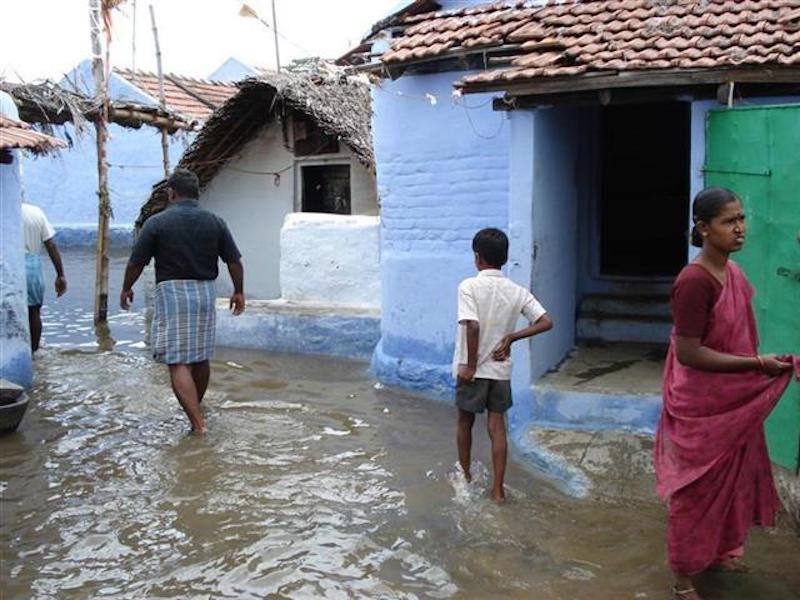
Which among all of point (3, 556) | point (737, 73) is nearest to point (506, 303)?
point (737, 73)

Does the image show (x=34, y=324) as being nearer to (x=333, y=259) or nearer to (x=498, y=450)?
(x=333, y=259)

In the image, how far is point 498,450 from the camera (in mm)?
5375

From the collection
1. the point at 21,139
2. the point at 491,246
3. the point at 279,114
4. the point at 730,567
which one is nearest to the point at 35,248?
the point at 21,139

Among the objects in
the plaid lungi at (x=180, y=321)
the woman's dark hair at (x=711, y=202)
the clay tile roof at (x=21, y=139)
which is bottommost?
the plaid lungi at (x=180, y=321)

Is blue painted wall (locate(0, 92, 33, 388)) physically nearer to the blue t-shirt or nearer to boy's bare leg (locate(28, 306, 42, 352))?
boy's bare leg (locate(28, 306, 42, 352))

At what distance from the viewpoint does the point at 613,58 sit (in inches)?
240

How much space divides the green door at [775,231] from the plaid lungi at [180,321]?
3.76 metres

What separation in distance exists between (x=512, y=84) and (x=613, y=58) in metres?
0.67

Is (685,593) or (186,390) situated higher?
(186,390)

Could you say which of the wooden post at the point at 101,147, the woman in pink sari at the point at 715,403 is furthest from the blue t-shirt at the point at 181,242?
the wooden post at the point at 101,147

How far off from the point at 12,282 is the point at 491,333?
4624 millimetres

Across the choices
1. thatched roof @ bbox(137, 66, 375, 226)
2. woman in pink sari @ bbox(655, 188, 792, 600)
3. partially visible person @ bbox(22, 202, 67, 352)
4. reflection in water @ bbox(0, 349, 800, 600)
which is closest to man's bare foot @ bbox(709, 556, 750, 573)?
reflection in water @ bbox(0, 349, 800, 600)

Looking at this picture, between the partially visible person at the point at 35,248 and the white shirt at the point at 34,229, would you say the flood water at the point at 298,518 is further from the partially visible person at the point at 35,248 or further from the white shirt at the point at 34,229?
the white shirt at the point at 34,229

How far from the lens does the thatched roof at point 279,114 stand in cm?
1240
